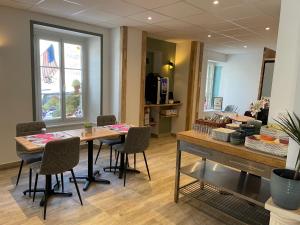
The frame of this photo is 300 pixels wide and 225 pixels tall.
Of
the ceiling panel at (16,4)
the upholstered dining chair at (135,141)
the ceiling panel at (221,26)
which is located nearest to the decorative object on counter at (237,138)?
the upholstered dining chair at (135,141)

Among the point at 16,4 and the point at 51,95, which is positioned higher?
the point at 16,4

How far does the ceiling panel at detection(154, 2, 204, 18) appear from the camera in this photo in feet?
10.0

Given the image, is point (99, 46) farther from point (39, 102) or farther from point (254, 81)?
point (254, 81)

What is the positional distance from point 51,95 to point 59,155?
8.49ft

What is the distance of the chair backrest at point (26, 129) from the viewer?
2.99m

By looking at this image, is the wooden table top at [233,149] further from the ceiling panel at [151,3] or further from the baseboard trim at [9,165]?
the baseboard trim at [9,165]

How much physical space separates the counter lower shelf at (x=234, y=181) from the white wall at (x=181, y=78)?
126 inches

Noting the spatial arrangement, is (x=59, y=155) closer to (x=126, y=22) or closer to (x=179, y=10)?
(x=179, y=10)

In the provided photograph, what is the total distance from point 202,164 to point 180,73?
360 centimetres

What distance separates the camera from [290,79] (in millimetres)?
2230

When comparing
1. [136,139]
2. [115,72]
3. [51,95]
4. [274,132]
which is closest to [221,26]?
[115,72]

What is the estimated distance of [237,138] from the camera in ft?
7.38

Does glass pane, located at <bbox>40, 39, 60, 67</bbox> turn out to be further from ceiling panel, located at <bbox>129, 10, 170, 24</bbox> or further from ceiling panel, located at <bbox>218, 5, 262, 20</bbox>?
ceiling panel, located at <bbox>218, 5, 262, 20</bbox>

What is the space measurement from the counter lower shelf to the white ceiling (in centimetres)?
224
